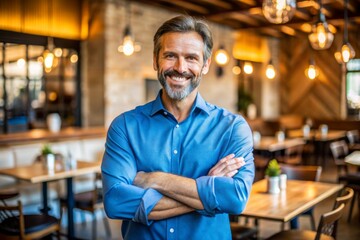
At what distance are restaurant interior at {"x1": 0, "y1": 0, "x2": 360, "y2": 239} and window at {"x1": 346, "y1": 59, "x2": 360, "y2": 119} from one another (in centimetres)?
3

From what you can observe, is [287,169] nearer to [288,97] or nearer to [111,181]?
[111,181]

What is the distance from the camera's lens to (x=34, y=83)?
7676mm

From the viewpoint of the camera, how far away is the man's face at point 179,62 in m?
1.85

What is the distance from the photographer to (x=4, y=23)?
281 inches

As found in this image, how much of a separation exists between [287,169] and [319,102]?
9071 millimetres

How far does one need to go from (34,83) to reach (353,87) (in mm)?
9269

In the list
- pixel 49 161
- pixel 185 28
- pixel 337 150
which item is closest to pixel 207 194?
pixel 185 28

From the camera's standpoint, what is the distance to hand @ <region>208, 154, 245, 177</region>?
72.2 inches

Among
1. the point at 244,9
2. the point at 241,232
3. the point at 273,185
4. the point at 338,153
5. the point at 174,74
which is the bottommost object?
the point at 241,232

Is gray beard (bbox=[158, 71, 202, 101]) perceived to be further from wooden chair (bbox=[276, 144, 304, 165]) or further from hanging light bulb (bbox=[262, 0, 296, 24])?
wooden chair (bbox=[276, 144, 304, 165])

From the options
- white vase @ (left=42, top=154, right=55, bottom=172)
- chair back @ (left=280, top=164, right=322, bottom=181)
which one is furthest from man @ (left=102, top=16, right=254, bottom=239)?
white vase @ (left=42, top=154, right=55, bottom=172)

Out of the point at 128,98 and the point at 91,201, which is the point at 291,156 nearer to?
the point at 128,98

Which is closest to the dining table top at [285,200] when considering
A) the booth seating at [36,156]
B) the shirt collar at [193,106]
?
the shirt collar at [193,106]

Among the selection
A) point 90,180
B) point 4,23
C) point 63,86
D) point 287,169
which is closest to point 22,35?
point 4,23
